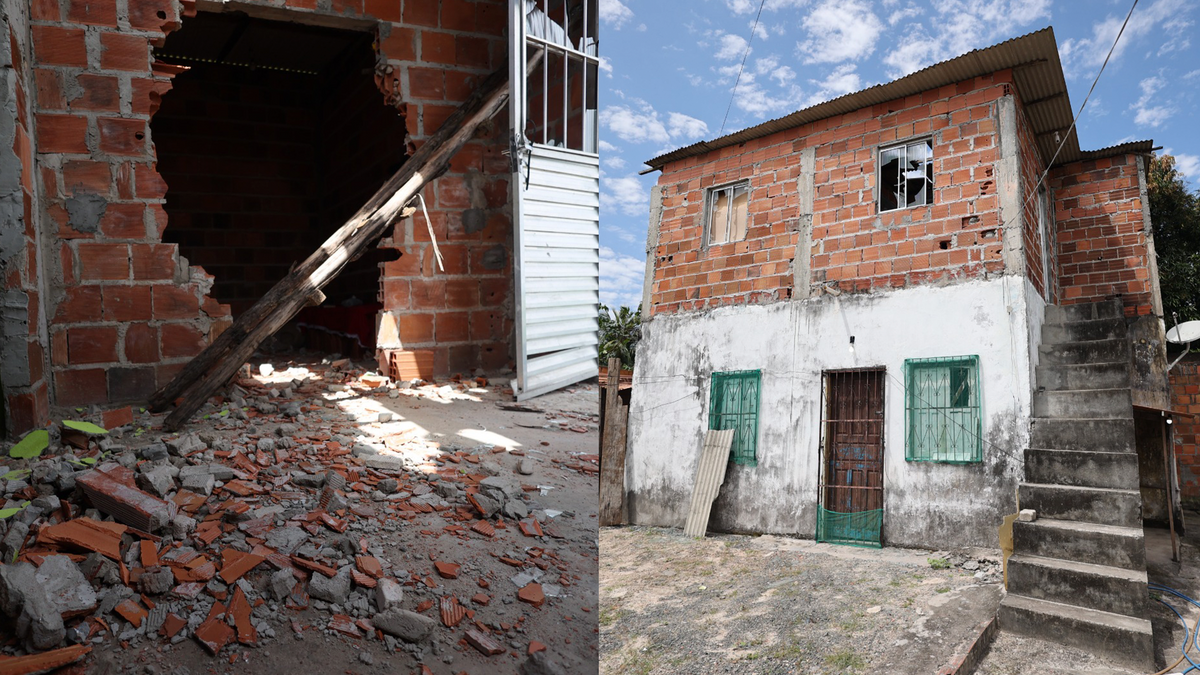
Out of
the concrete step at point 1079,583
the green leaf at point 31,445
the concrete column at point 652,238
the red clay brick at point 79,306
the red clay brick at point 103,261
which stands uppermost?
the concrete column at point 652,238

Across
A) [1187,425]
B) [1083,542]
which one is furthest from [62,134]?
[1187,425]

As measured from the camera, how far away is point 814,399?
5.00 metres

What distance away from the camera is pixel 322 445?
2973 millimetres

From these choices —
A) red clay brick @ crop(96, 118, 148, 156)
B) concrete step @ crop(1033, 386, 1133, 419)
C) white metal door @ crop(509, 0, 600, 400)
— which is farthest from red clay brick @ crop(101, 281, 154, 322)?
concrete step @ crop(1033, 386, 1133, 419)

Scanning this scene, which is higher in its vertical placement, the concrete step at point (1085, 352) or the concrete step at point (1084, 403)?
the concrete step at point (1085, 352)

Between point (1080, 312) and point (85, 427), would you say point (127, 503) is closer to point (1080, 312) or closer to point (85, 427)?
point (85, 427)

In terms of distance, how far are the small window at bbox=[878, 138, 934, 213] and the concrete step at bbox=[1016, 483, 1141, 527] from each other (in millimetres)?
2272

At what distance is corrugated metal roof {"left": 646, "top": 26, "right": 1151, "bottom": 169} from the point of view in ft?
14.4

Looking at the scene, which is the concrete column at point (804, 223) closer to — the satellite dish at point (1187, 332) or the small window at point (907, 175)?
the small window at point (907, 175)

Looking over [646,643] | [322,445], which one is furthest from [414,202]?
[646,643]

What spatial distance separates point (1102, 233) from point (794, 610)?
187 inches

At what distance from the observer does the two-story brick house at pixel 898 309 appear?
440 centimetres

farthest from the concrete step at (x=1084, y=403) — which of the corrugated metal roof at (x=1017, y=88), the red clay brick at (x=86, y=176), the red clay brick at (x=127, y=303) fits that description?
the red clay brick at (x=86, y=176)

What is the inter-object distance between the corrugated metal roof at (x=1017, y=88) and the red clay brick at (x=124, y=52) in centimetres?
337
